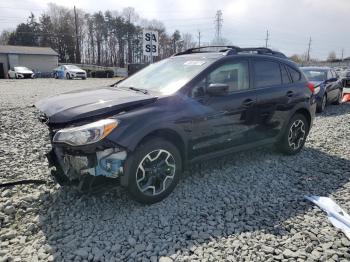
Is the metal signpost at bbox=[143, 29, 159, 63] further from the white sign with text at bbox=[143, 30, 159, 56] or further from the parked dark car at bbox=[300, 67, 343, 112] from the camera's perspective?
the parked dark car at bbox=[300, 67, 343, 112]

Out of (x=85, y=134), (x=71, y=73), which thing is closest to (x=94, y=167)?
(x=85, y=134)

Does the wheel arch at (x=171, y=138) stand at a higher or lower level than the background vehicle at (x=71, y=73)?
lower

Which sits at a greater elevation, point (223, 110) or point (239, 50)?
point (239, 50)

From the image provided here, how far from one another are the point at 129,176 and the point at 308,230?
1980 millimetres

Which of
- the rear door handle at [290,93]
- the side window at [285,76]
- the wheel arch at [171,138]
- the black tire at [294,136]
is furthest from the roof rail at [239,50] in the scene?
the wheel arch at [171,138]

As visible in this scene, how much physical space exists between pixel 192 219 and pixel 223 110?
1533 mm

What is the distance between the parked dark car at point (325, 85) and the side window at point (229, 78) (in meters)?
7.18

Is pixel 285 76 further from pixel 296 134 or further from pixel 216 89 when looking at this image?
pixel 216 89

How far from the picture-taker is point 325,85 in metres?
11.1

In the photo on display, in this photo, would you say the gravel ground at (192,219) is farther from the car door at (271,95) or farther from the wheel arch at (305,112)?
the wheel arch at (305,112)

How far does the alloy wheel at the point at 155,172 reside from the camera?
3455mm

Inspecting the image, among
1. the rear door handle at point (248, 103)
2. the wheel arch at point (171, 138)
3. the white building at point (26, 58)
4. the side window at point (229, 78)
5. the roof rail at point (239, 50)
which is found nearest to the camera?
the wheel arch at point (171, 138)

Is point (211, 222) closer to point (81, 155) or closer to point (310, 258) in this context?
point (310, 258)

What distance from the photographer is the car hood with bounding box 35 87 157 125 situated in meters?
3.25
